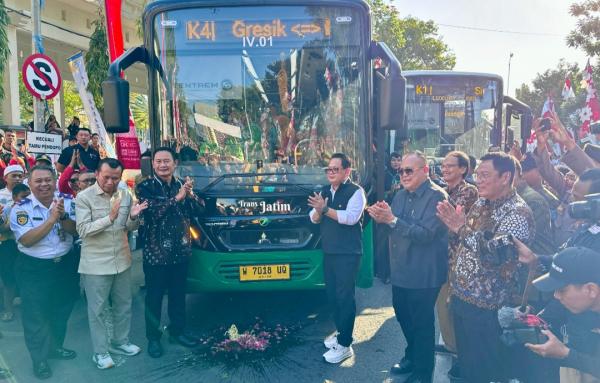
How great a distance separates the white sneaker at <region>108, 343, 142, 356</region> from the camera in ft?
15.9

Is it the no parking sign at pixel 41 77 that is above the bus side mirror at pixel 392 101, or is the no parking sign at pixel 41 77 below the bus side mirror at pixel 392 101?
above

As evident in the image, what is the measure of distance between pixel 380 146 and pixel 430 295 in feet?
6.57

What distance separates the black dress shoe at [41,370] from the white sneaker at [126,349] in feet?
1.81

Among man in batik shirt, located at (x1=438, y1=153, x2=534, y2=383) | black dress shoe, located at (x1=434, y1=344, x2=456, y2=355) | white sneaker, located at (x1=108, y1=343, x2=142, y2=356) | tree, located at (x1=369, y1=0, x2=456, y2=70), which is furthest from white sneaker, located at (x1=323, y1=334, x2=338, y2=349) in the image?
tree, located at (x1=369, y1=0, x2=456, y2=70)

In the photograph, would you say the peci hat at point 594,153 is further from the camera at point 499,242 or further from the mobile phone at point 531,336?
the mobile phone at point 531,336

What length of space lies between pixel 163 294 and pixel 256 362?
1.09 metres

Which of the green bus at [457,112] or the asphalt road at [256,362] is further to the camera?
the green bus at [457,112]

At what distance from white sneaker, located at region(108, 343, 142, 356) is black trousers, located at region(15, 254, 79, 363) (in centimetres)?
51

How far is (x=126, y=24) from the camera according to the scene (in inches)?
854

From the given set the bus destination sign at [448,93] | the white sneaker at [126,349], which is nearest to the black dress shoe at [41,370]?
the white sneaker at [126,349]

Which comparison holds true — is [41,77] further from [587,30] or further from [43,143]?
[587,30]

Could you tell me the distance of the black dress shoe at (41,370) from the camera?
4.37 metres

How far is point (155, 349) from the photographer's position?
4836 millimetres

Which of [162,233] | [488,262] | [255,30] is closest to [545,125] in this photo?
[488,262]
